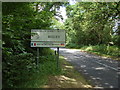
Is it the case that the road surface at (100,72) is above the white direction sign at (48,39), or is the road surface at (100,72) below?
below

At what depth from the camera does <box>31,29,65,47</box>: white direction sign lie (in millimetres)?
5320

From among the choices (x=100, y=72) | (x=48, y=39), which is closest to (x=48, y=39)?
(x=48, y=39)

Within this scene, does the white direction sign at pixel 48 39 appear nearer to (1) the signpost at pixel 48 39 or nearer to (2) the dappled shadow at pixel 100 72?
(1) the signpost at pixel 48 39

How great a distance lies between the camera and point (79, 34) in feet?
91.7

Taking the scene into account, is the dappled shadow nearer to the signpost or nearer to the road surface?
the road surface

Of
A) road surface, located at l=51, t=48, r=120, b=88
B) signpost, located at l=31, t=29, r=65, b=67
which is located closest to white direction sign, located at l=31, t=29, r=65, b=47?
signpost, located at l=31, t=29, r=65, b=67

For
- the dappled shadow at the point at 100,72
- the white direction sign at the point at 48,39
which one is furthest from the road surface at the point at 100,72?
the white direction sign at the point at 48,39

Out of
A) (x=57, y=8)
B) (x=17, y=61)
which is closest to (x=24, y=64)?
(x=17, y=61)

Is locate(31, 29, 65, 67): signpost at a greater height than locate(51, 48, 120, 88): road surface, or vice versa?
locate(31, 29, 65, 67): signpost

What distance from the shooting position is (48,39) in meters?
5.38

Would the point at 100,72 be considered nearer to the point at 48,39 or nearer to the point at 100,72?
the point at 100,72

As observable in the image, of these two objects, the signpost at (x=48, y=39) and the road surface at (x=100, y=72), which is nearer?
the road surface at (x=100, y=72)

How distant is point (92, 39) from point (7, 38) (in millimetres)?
27568

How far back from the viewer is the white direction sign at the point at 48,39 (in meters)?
5.32
